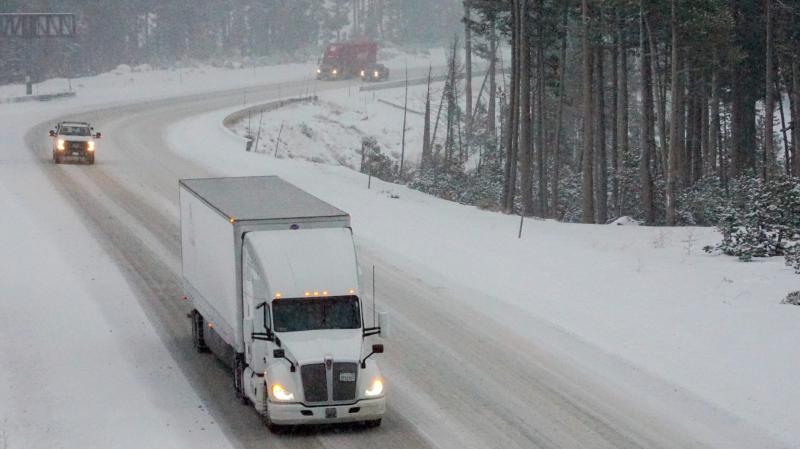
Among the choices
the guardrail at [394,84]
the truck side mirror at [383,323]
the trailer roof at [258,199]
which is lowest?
the truck side mirror at [383,323]

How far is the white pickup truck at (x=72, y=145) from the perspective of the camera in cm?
4506

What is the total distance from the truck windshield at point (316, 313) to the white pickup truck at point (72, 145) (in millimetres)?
31298

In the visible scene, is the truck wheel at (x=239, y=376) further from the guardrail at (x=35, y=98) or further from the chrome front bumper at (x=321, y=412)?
the guardrail at (x=35, y=98)

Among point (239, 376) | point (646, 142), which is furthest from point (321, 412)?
point (646, 142)

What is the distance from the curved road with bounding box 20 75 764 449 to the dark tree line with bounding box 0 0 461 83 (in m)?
71.2

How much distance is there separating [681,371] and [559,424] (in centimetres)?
370

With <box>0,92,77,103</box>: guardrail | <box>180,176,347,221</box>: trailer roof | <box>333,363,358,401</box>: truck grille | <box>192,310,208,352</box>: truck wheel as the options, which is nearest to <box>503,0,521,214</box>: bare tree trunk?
<box>180,176,347,221</box>: trailer roof

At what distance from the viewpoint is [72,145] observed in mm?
Answer: 45094

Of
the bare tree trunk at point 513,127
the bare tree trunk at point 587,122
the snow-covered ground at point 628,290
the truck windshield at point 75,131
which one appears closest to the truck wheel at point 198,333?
the snow-covered ground at point 628,290

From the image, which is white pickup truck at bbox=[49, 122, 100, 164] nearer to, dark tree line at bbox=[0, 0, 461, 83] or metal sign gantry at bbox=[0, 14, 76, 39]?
metal sign gantry at bbox=[0, 14, 76, 39]

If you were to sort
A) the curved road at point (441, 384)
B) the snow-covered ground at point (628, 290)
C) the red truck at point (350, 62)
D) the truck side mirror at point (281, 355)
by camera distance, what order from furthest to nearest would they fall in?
the red truck at point (350, 62)
the snow-covered ground at point (628, 290)
the curved road at point (441, 384)
the truck side mirror at point (281, 355)

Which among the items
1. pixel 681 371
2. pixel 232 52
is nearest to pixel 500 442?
pixel 681 371

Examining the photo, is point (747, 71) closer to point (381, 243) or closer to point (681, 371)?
point (381, 243)

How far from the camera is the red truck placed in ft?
329
